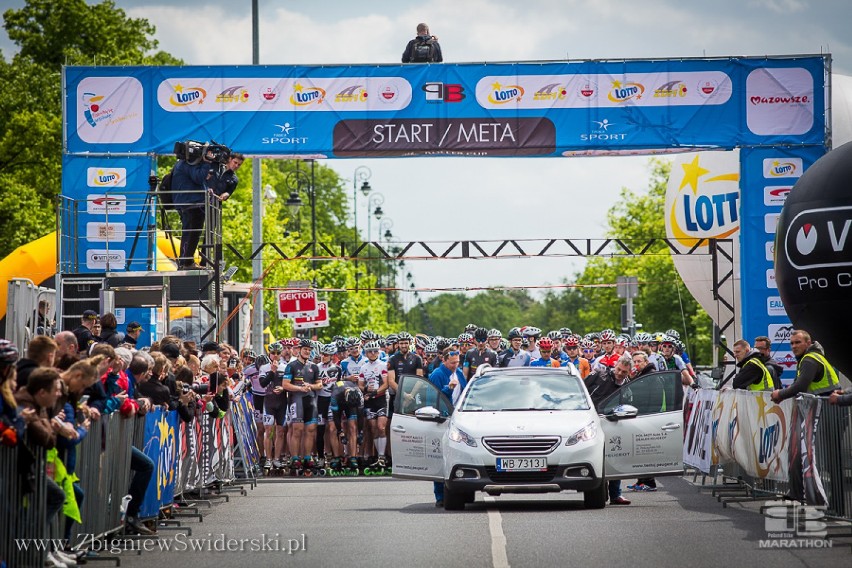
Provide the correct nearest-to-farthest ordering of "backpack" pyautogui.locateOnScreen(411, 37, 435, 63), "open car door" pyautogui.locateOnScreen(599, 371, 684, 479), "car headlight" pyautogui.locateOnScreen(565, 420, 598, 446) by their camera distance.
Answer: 1. "car headlight" pyautogui.locateOnScreen(565, 420, 598, 446)
2. "open car door" pyautogui.locateOnScreen(599, 371, 684, 479)
3. "backpack" pyautogui.locateOnScreen(411, 37, 435, 63)

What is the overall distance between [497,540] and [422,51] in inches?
582

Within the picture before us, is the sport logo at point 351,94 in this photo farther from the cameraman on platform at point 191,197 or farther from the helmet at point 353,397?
the helmet at point 353,397

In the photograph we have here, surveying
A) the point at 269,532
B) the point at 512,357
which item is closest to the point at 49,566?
the point at 269,532

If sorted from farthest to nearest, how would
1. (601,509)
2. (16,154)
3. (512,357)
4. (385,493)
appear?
(16,154) < (512,357) < (385,493) < (601,509)

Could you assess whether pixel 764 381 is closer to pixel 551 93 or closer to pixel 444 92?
pixel 551 93

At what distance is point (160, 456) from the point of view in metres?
14.6

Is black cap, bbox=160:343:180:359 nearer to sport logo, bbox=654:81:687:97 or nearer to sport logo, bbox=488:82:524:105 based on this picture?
sport logo, bbox=488:82:524:105

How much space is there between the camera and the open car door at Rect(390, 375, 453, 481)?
16.9m

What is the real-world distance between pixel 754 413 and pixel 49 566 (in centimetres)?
889

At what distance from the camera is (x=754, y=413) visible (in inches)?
656

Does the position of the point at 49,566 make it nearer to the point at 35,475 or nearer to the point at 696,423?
the point at 35,475

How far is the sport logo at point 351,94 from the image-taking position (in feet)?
84.8

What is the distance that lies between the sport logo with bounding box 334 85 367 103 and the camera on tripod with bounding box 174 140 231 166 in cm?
280

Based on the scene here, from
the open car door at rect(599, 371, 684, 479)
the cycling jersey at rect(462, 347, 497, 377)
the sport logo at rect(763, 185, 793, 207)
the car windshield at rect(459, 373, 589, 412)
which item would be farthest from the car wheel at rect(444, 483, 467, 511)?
the sport logo at rect(763, 185, 793, 207)
